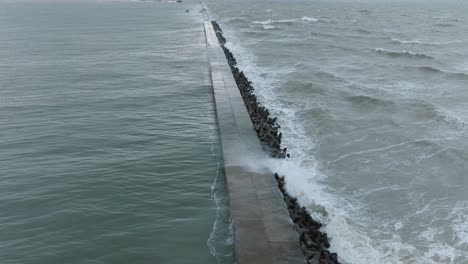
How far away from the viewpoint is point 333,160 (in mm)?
16094

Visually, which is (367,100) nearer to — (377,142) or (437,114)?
(437,114)

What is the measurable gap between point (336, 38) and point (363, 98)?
27.3 m

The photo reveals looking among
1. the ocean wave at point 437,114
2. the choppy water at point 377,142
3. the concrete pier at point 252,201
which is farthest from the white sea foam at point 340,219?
the ocean wave at point 437,114

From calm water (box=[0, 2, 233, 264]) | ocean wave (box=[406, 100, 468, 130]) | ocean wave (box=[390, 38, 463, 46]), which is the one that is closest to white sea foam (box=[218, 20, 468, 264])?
calm water (box=[0, 2, 233, 264])

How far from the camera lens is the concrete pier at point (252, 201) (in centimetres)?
998

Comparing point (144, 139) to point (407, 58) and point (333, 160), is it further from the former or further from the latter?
point (407, 58)

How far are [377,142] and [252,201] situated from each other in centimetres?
792

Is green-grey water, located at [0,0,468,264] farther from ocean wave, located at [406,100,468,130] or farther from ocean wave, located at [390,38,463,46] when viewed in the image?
ocean wave, located at [390,38,463,46]

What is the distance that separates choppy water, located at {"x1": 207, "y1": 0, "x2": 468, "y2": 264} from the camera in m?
11.5

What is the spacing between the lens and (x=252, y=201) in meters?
12.1

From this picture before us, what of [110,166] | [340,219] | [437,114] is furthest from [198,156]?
[437,114]

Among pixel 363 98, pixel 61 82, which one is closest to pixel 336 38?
pixel 363 98

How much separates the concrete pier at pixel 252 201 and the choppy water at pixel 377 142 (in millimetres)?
1208

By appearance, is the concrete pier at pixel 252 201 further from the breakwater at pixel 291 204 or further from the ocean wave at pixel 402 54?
the ocean wave at pixel 402 54
